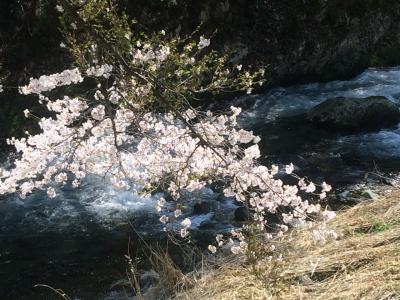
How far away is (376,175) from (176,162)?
4073 mm

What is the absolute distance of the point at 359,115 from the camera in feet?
34.0

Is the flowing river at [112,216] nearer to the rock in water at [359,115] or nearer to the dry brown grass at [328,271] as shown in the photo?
the rock in water at [359,115]

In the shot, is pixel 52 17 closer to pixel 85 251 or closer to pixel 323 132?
pixel 85 251

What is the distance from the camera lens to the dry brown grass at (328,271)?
3.81 metres

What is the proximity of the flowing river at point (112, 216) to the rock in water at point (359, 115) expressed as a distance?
197 mm

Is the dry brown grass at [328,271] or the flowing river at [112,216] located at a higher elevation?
the dry brown grass at [328,271]

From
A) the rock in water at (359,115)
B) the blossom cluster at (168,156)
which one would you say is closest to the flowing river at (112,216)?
the rock in water at (359,115)

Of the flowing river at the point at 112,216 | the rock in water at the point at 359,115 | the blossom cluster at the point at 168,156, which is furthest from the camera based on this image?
the rock in water at the point at 359,115

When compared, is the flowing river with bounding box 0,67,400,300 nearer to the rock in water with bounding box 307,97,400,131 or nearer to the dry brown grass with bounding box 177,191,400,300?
the rock in water with bounding box 307,97,400,131

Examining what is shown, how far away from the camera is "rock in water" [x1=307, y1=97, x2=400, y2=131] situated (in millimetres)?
10328

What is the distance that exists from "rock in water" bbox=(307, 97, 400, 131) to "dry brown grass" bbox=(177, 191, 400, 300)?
5.35 metres

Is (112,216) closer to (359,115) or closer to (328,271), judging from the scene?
(328,271)

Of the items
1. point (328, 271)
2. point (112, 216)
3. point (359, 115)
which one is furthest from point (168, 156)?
point (359, 115)

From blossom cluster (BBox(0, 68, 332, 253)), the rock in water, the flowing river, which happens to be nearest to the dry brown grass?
blossom cluster (BBox(0, 68, 332, 253))
